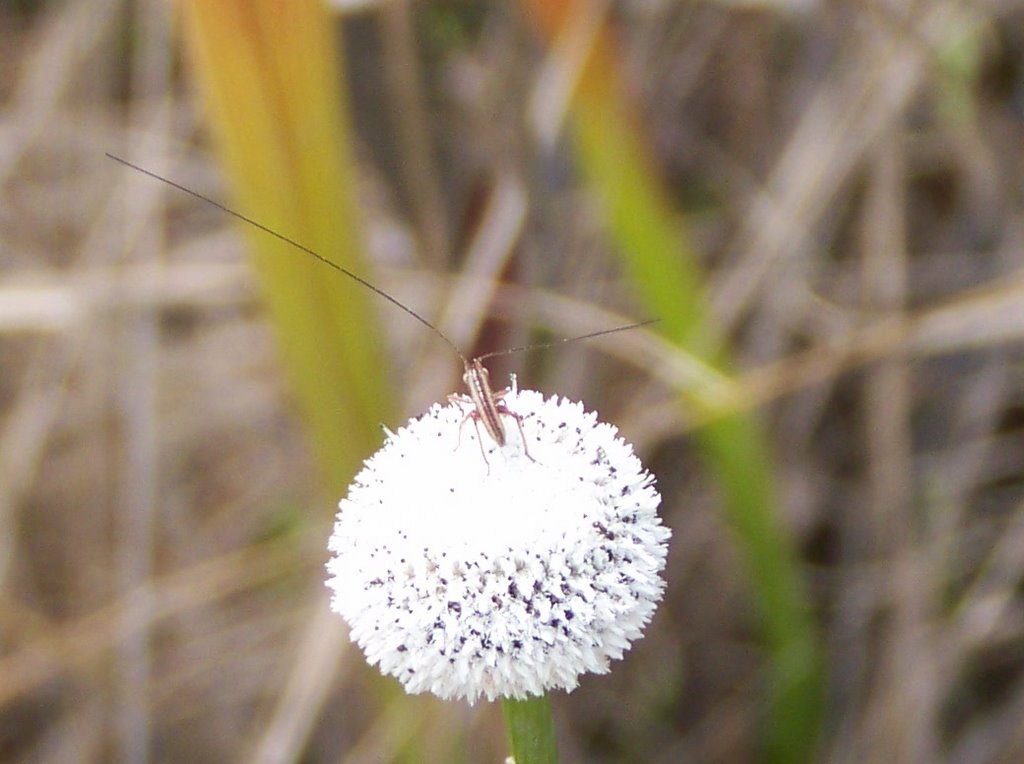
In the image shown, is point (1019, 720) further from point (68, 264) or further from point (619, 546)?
point (68, 264)

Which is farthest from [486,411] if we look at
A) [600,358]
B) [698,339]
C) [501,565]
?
[600,358]

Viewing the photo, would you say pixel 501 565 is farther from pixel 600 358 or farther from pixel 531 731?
pixel 600 358

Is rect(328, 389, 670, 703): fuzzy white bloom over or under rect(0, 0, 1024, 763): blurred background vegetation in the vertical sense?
under

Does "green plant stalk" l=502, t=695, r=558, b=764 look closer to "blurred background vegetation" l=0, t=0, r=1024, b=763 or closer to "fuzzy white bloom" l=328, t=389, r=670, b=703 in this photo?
"fuzzy white bloom" l=328, t=389, r=670, b=703

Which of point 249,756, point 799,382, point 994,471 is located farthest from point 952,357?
point 249,756

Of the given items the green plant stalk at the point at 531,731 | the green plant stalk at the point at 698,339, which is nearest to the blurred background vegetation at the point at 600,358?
the green plant stalk at the point at 698,339

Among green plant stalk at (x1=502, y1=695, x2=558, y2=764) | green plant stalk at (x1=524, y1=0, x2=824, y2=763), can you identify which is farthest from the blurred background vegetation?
green plant stalk at (x1=502, y1=695, x2=558, y2=764)
